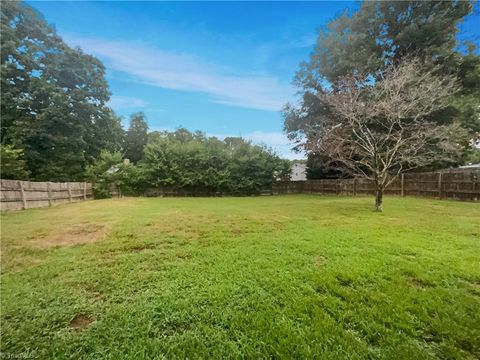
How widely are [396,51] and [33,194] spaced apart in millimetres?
20608

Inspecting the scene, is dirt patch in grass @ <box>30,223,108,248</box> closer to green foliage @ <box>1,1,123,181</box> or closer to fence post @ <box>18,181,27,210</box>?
fence post @ <box>18,181,27,210</box>

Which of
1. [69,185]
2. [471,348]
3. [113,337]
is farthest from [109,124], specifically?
[471,348]

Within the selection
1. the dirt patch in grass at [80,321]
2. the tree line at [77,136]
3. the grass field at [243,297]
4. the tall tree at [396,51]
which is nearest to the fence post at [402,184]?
the tall tree at [396,51]

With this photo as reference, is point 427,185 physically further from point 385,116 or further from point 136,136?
point 136,136

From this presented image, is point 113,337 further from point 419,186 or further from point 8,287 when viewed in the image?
point 419,186

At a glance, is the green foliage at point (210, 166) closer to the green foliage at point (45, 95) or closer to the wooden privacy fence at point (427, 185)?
the wooden privacy fence at point (427, 185)

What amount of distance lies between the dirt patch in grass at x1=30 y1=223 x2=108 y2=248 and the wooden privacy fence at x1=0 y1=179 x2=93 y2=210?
5.32 m

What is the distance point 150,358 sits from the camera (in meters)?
1.48

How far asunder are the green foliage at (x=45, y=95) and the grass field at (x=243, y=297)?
1426 centimetres

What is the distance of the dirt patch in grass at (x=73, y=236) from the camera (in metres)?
3.94

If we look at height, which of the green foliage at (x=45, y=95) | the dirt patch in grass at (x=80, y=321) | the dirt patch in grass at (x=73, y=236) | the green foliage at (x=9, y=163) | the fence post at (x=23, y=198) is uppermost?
the green foliage at (x=45, y=95)

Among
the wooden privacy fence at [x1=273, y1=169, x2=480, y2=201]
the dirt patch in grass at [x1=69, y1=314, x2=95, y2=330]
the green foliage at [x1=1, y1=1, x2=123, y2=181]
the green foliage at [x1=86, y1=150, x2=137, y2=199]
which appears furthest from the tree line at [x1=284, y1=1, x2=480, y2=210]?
the green foliage at [x1=1, y1=1, x2=123, y2=181]

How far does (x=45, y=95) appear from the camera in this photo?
14.9 m

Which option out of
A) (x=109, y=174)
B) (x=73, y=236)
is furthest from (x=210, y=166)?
(x=73, y=236)
